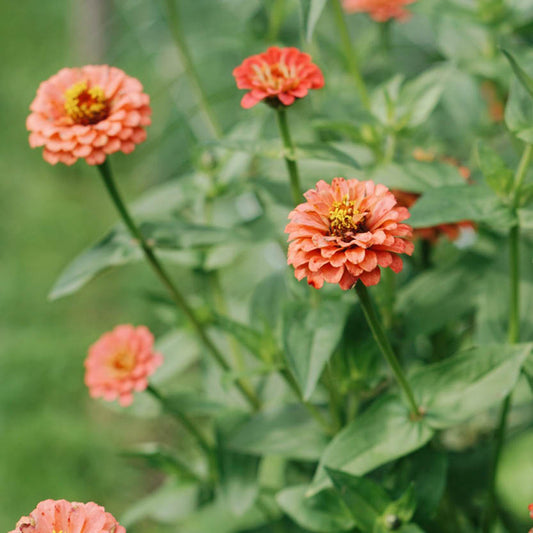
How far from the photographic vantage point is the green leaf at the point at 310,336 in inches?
24.8

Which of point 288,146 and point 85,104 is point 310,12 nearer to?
point 288,146

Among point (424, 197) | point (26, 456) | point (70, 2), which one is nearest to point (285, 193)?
point (424, 197)

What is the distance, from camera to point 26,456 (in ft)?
4.32

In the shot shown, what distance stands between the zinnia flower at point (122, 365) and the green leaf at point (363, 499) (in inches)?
9.4

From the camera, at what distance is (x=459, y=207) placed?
649 millimetres

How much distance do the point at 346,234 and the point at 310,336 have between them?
172mm

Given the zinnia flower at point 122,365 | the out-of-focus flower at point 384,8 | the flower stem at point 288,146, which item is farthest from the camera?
the out-of-focus flower at point 384,8

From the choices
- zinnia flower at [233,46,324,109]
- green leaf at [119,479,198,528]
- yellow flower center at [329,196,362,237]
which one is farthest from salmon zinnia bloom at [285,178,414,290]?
green leaf at [119,479,198,528]

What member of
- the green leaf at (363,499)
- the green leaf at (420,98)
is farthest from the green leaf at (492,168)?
the green leaf at (363,499)

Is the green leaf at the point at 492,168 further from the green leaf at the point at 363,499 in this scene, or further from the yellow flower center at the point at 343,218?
the green leaf at the point at 363,499

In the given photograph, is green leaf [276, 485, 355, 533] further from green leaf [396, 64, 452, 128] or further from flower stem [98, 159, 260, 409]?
green leaf [396, 64, 452, 128]

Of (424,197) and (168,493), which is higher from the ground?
(424,197)

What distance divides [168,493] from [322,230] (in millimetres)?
457

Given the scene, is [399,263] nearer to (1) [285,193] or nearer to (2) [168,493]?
(1) [285,193]
